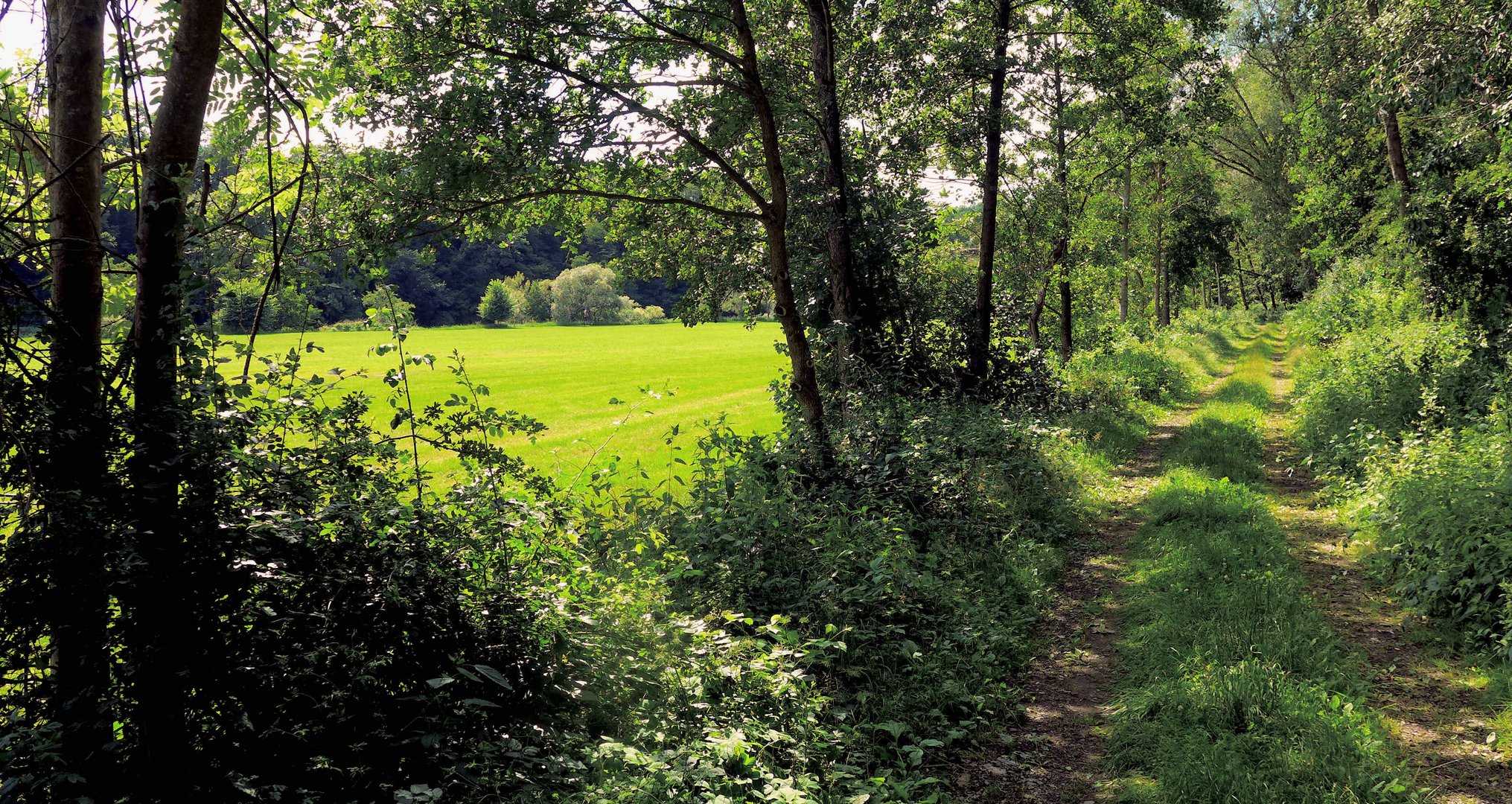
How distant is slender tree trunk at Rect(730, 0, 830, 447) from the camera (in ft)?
32.2

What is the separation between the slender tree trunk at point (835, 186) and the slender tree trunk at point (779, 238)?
2.34 ft

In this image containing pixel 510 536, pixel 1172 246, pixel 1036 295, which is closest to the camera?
pixel 510 536

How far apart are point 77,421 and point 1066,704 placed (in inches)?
236

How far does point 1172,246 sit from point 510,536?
3126 cm

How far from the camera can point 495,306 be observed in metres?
76.9

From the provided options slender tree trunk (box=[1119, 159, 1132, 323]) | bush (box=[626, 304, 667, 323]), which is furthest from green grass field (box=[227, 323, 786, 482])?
bush (box=[626, 304, 667, 323])

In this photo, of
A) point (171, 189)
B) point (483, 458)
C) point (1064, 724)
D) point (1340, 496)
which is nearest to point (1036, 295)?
point (1340, 496)

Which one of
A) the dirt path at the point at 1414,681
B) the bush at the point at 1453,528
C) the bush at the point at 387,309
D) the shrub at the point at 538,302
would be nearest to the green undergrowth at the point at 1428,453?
the bush at the point at 1453,528

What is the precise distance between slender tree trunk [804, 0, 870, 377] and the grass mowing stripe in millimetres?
4852

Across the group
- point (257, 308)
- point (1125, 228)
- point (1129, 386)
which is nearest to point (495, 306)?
point (1125, 228)

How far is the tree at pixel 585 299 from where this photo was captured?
80.6 metres

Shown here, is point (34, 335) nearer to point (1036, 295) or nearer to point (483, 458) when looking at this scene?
point (483, 458)

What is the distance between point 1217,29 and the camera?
14.0 m

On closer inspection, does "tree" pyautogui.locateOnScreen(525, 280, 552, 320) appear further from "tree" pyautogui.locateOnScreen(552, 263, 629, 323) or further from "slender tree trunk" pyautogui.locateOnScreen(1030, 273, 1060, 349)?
"slender tree trunk" pyautogui.locateOnScreen(1030, 273, 1060, 349)
